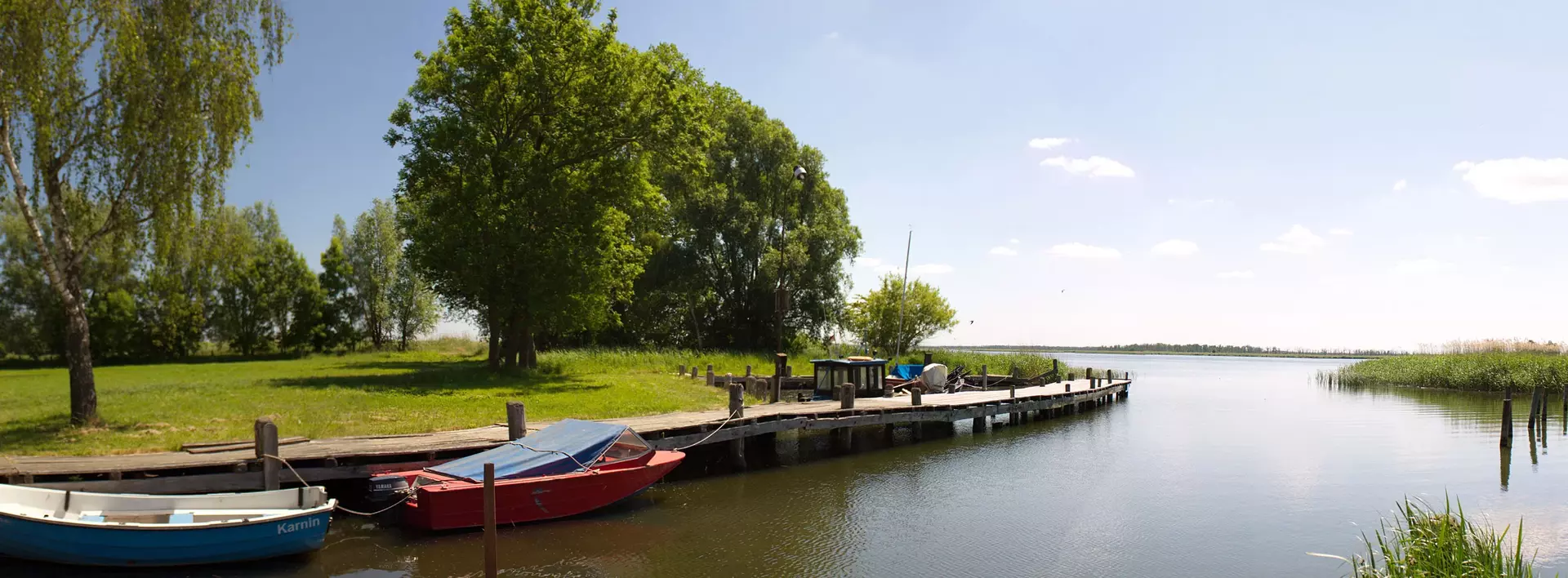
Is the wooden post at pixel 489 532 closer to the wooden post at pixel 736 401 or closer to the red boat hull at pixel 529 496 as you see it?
the red boat hull at pixel 529 496

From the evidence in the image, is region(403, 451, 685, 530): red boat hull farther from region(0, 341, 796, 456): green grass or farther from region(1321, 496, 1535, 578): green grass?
region(1321, 496, 1535, 578): green grass

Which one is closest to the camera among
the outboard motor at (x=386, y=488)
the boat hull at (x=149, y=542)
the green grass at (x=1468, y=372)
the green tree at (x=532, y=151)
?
the boat hull at (x=149, y=542)

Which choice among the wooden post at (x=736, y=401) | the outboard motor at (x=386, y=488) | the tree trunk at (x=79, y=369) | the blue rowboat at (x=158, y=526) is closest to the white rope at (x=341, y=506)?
the outboard motor at (x=386, y=488)

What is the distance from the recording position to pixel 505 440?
1588 centimetres

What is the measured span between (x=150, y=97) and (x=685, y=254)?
3392 cm

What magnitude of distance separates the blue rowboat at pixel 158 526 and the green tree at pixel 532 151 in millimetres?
17139

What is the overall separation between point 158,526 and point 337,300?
5510 centimetres

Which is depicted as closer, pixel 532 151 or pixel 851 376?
pixel 851 376

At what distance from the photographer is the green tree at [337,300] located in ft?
193

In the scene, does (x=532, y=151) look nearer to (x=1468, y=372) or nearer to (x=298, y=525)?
(x=298, y=525)

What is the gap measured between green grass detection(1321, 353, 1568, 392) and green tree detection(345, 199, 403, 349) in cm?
6494

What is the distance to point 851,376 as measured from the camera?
86.1 ft

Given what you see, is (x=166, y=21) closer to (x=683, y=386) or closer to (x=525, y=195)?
(x=525, y=195)

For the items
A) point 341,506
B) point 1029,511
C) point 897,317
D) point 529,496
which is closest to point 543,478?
point 529,496
